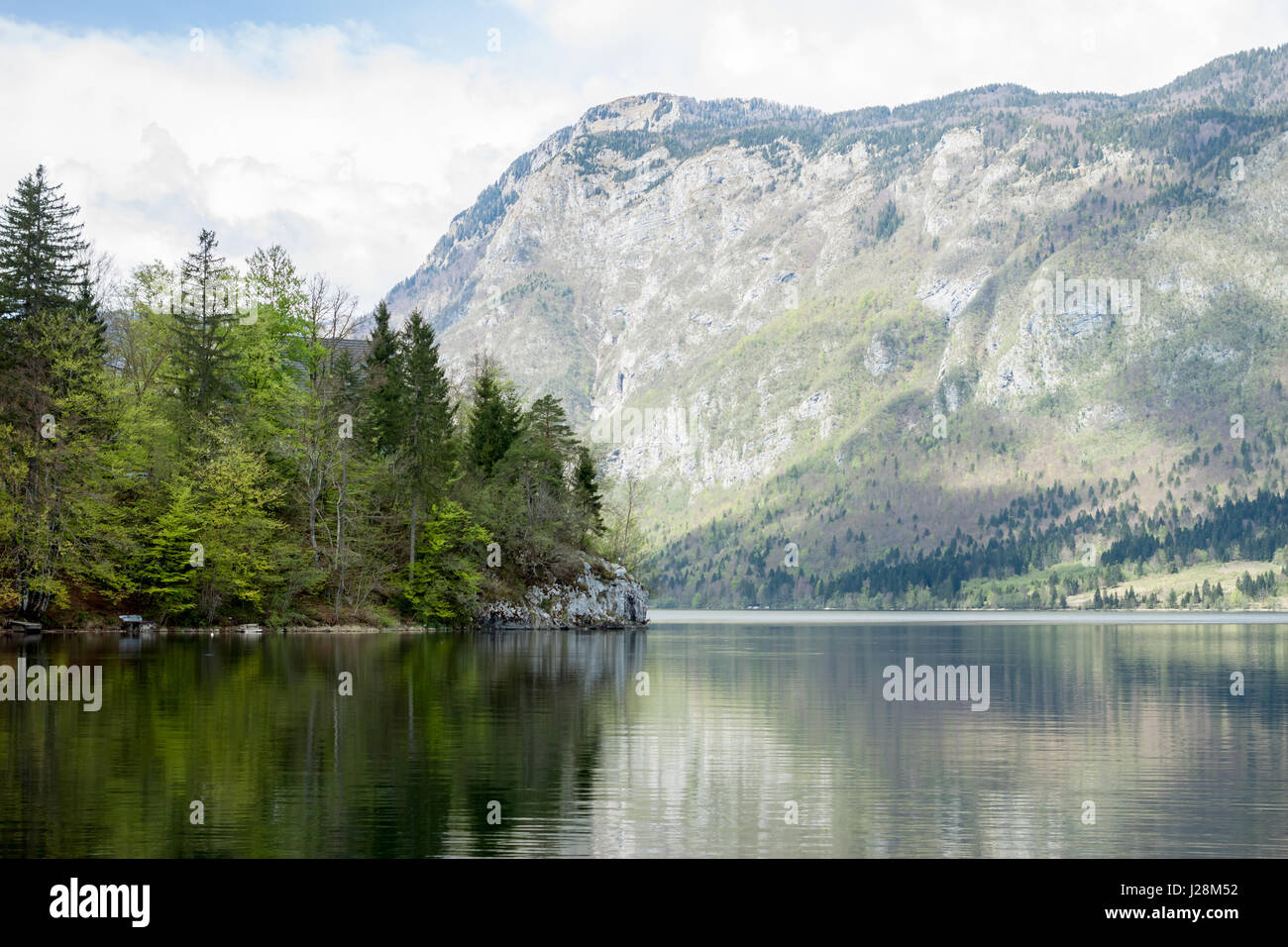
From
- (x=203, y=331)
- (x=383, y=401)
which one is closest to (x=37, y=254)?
(x=203, y=331)

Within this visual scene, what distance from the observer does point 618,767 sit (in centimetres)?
2791

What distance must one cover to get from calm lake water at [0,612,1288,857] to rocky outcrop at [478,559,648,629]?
52.5 metres

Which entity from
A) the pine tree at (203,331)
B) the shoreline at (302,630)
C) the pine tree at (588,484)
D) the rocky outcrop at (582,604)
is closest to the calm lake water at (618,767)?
the shoreline at (302,630)

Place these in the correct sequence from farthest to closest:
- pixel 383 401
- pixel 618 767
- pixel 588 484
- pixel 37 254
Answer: pixel 588 484, pixel 383 401, pixel 37 254, pixel 618 767

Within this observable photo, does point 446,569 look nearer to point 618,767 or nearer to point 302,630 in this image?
point 302,630

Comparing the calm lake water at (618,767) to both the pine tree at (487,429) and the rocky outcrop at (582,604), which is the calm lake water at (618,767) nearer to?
the rocky outcrop at (582,604)

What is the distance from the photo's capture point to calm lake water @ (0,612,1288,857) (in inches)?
792

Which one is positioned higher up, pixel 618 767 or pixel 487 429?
pixel 487 429

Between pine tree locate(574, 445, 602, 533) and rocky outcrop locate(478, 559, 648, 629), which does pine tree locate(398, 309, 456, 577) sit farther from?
pine tree locate(574, 445, 602, 533)

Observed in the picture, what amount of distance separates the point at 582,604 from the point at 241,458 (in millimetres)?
41591
